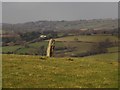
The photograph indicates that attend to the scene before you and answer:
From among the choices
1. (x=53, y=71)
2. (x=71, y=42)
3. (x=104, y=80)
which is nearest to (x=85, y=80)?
(x=104, y=80)

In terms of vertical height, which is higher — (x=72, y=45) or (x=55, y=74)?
(x=55, y=74)

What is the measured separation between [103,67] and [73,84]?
26.0ft

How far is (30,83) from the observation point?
60.5 feet

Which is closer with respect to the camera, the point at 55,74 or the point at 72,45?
the point at 55,74

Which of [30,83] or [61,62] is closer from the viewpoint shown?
[30,83]

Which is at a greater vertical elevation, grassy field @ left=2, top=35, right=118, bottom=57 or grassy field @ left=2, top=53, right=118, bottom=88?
grassy field @ left=2, top=53, right=118, bottom=88

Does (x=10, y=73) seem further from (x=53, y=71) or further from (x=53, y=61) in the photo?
(x=53, y=61)

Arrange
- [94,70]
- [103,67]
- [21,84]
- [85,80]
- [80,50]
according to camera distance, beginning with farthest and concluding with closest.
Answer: [80,50]
[103,67]
[94,70]
[85,80]
[21,84]

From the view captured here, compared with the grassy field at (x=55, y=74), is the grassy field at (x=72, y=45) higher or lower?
lower

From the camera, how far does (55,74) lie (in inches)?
850

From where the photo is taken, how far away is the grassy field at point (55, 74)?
18625 millimetres

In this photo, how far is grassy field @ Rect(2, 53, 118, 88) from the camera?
18.6 meters

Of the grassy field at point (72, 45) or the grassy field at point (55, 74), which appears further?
the grassy field at point (72, 45)

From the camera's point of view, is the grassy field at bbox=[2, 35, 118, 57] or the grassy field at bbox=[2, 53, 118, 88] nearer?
the grassy field at bbox=[2, 53, 118, 88]
